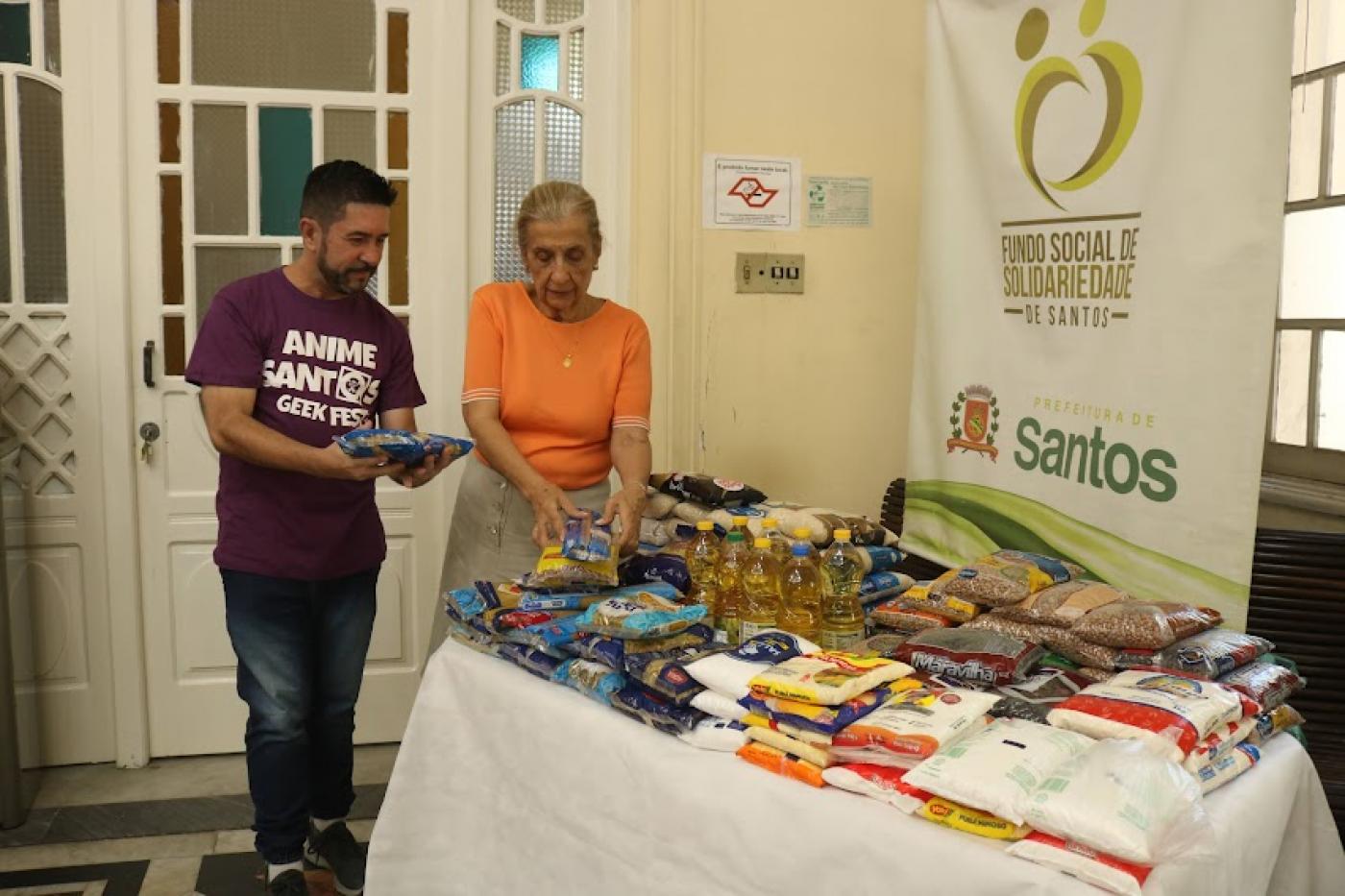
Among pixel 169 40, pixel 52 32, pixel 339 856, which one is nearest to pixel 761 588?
pixel 339 856

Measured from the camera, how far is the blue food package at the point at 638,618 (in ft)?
5.98

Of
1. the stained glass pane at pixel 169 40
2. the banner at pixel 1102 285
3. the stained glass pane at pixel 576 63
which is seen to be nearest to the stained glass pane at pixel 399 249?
the stained glass pane at pixel 576 63

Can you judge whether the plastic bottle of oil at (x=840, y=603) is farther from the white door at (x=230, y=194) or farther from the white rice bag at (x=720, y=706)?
the white door at (x=230, y=194)

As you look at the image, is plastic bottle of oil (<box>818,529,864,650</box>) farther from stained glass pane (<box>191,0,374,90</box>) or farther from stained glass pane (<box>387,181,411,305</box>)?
stained glass pane (<box>191,0,374,90</box>)

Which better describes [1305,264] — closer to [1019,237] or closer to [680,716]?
[1019,237]

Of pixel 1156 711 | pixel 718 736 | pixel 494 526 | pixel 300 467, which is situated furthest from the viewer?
pixel 494 526

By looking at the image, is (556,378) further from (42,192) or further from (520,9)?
(42,192)

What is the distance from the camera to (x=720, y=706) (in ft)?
5.47

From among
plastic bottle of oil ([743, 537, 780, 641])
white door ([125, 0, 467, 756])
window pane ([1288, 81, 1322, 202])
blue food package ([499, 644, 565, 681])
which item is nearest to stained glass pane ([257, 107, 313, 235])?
white door ([125, 0, 467, 756])

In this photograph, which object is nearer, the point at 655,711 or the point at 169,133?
the point at 655,711

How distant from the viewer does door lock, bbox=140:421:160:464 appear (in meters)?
3.52

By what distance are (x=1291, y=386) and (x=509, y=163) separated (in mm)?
2500

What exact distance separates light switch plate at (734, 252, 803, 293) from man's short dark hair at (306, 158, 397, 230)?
5.08ft

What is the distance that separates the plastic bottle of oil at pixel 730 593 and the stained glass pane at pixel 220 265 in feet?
6.91
